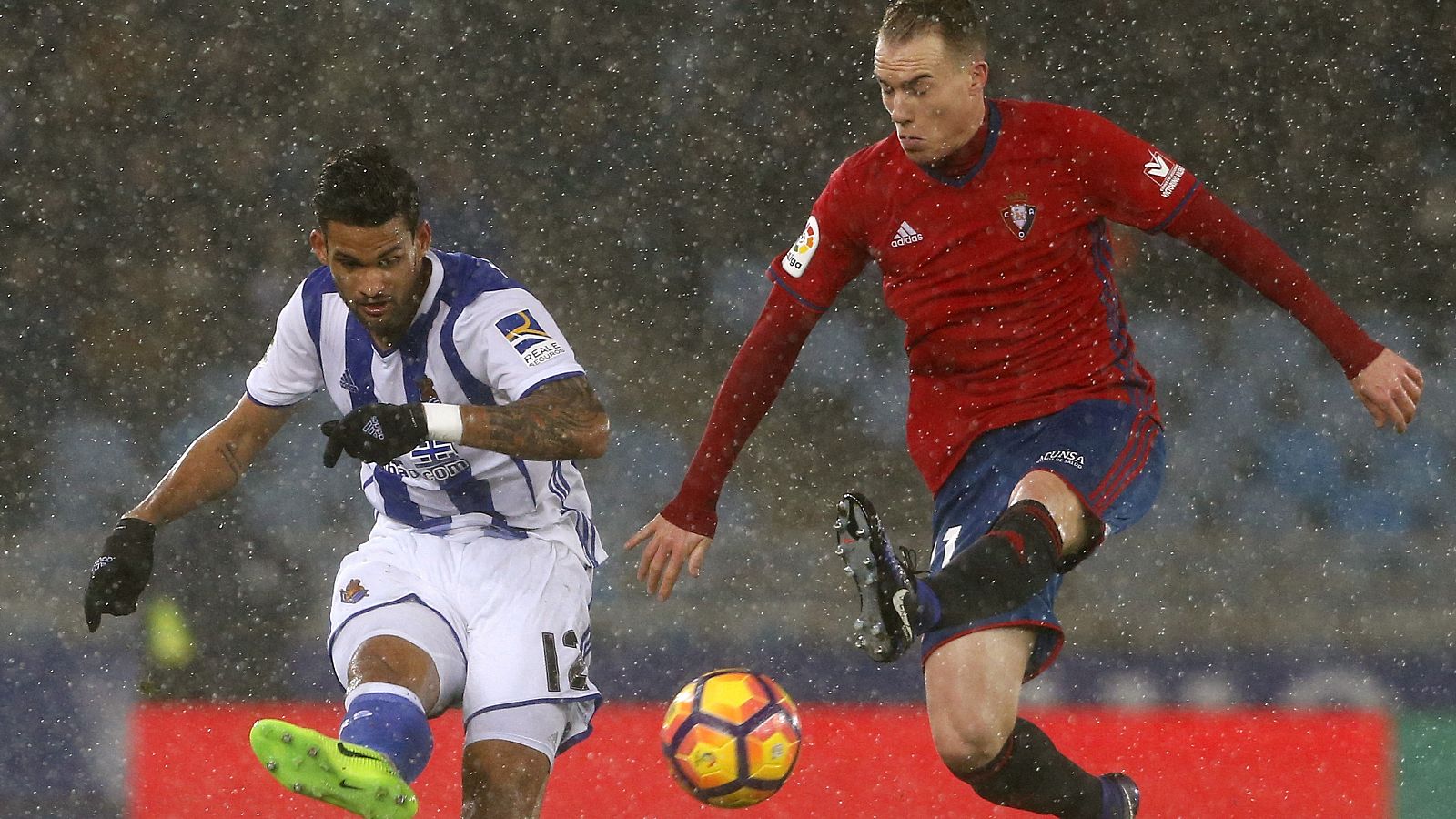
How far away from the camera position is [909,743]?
488cm

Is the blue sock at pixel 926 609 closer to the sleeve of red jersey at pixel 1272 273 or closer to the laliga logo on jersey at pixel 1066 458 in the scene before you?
the laliga logo on jersey at pixel 1066 458

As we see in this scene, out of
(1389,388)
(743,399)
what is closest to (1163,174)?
(1389,388)

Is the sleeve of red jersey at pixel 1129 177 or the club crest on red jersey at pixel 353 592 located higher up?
the sleeve of red jersey at pixel 1129 177

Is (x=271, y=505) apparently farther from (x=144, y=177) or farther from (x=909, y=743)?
(x=909, y=743)

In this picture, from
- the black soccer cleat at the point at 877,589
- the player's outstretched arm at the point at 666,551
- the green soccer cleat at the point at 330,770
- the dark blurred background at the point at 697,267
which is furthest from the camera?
the dark blurred background at the point at 697,267

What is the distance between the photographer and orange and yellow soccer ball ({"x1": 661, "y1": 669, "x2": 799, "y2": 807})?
3320mm

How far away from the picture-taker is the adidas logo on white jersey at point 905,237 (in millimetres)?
3312

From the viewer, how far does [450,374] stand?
3.14 metres

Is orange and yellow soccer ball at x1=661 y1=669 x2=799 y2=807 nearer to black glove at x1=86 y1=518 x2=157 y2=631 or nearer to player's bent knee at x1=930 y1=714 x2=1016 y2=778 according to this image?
player's bent knee at x1=930 y1=714 x2=1016 y2=778

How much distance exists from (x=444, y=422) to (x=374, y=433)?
0.47 feet

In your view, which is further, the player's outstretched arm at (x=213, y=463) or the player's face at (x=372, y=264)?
the player's outstretched arm at (x=213, y=463)

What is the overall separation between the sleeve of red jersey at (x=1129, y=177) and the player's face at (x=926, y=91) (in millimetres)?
251

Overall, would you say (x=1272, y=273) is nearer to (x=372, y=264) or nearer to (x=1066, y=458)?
(x=1066, y=458)

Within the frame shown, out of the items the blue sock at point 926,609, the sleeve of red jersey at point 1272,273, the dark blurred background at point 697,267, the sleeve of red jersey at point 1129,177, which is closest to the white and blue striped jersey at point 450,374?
the blue sock at point 926,609
